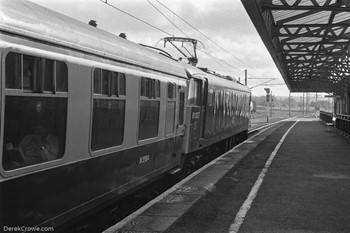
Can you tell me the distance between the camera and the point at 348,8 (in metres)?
12.5

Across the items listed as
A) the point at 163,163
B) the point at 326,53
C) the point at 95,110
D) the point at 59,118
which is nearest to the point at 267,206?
the point at 163,163

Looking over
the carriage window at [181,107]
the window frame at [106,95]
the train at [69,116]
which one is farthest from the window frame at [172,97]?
the window frame at [106,95]

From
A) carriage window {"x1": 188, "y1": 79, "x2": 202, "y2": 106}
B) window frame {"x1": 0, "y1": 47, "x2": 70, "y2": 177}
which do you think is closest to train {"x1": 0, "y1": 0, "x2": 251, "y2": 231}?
window frame {"x1": 0, "y1": 47, "x2": 70, "y2": 177}

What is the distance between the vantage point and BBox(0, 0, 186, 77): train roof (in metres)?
3.71

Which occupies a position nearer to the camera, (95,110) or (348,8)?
(95,110)

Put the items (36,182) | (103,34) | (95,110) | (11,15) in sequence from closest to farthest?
(11,15) < (36,182) < (95,110) < (103,34)

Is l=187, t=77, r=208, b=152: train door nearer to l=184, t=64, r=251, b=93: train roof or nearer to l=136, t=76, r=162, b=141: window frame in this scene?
l=184, t=64, r=251, b=93: train roof

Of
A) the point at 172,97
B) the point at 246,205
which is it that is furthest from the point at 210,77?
the point at 246,205

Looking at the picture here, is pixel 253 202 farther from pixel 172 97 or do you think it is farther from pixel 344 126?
pixel 344 126

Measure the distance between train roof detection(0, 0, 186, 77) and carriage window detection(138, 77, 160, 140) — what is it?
370 mm

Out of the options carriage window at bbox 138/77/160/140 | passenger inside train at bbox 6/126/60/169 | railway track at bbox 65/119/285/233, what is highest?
carriage window at bbox 138/77/160/140

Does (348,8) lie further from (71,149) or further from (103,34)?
(71,149)

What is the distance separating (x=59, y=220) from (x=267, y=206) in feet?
11.5

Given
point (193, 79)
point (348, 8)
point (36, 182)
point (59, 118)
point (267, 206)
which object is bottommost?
point (267, 206)
